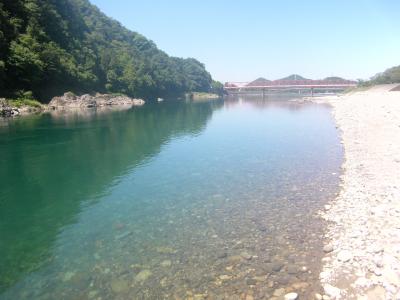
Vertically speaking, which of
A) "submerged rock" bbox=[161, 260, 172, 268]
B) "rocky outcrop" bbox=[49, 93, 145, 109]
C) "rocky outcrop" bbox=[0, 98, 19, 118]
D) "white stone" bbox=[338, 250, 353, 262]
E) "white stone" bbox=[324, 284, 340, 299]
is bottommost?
A: "submerged rock" bbox=[161, 260, 172, 268]

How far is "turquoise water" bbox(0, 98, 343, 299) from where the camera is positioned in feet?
29.8

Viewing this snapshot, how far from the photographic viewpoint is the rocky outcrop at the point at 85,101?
72250 millimetres

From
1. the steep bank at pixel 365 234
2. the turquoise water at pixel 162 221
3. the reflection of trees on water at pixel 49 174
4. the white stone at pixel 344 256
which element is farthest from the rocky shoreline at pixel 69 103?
the white stone at pixel 344 256

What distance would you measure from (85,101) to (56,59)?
1238cm

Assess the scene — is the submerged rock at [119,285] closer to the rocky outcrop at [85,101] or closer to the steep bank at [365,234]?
the steep bank at [365,234]

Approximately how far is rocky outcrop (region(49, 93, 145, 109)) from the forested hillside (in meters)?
2.73

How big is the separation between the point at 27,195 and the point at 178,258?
35.8ft

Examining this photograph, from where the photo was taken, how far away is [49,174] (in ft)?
67.7

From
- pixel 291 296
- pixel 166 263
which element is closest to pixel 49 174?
pixel 166 263

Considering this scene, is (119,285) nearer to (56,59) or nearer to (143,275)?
(143,275)

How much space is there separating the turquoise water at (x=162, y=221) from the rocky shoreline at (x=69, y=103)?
31.2 m

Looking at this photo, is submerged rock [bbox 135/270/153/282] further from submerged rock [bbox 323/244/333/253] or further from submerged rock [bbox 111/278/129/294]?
submerged rock [bbox 323/244/333/253]

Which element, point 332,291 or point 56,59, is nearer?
point 332,291

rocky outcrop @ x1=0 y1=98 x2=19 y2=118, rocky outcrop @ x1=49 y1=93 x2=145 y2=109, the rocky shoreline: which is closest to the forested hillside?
rocky outcrop @ x1=49 y1=93 x2=145 y2=109
